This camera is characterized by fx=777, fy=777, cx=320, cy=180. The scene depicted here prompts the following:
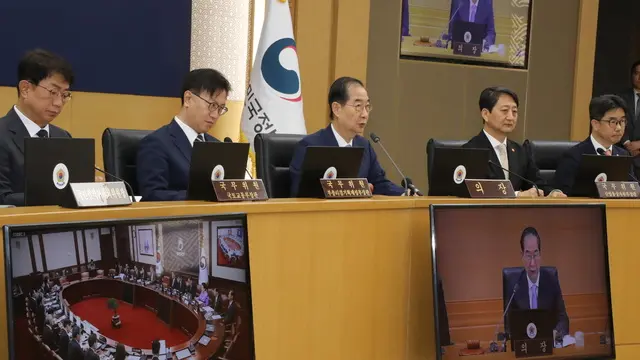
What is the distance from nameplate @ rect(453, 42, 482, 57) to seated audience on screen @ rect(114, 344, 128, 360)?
414cm

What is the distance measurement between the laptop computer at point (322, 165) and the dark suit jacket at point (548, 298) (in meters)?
0.57

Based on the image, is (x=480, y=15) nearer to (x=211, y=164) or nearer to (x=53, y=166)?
(x=211, y=164)

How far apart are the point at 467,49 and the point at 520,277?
3.46m

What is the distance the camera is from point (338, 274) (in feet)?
6.15

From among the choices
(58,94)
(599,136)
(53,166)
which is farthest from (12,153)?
(599,136)

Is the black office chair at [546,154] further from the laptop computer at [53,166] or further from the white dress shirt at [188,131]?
the laptop computer at [53,166]

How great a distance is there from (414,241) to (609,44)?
505cm

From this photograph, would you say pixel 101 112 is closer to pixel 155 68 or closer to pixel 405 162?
pixel 155 68

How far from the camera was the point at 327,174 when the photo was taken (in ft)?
7.23

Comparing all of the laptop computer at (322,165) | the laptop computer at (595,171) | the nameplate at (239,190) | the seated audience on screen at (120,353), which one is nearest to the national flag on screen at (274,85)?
the laptop computer at (595,171)

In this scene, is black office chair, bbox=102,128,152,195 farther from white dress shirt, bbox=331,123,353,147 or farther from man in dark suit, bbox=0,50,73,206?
white dress shirt, bbox=331,123,353,147

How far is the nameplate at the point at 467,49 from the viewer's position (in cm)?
518

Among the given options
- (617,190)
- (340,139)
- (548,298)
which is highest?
(340,139)

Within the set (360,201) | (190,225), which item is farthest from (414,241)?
(190,225)
